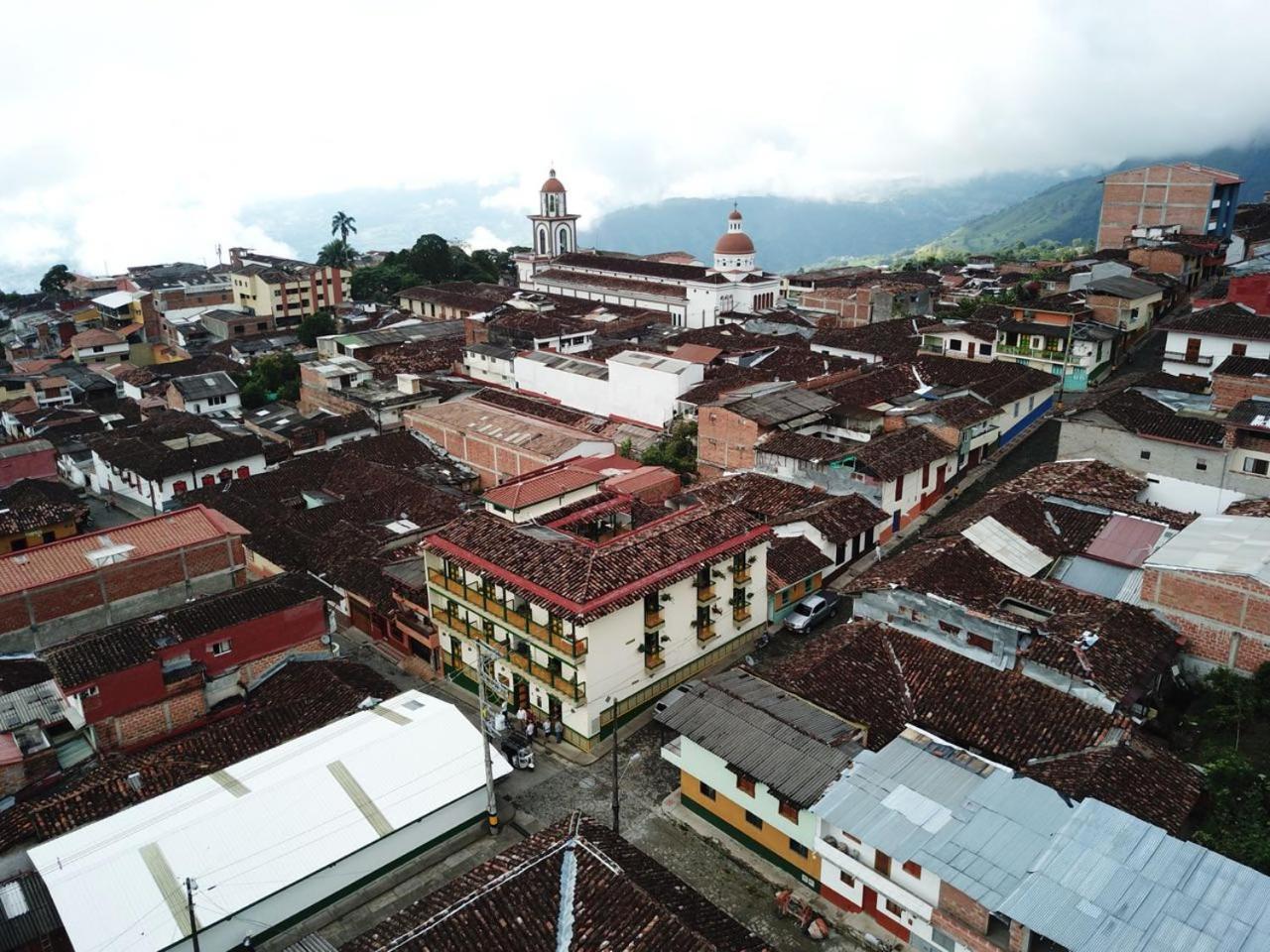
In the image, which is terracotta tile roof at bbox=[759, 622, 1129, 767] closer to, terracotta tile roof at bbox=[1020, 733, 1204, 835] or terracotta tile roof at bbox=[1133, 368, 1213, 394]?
terracotta tile roof at bbox=[1020, 733, 1204, 835]

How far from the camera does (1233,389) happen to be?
3362 centimetres

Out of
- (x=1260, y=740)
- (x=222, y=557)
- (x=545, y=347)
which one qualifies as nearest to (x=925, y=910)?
(x=1260, y=740)

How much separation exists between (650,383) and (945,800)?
34358 millimetres

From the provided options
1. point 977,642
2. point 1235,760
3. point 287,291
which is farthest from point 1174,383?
point 287,291

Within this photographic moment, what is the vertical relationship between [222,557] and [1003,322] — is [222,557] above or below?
below

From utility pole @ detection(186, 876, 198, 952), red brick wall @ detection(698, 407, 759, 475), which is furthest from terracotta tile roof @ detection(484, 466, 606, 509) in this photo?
utility pole @ detection(186, 876, 198, 952)

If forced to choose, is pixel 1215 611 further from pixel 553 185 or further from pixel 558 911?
pixel 553 185

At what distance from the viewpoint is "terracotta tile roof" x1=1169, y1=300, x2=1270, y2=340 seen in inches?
1528

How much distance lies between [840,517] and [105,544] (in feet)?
81.2

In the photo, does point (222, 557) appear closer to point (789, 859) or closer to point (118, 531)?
point (118, 531)

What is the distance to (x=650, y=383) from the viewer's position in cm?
4931

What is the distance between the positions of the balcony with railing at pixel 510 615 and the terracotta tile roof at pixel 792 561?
322 inches

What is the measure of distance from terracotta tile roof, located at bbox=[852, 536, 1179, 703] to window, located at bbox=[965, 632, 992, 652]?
63 cm

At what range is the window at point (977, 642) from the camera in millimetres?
22864
